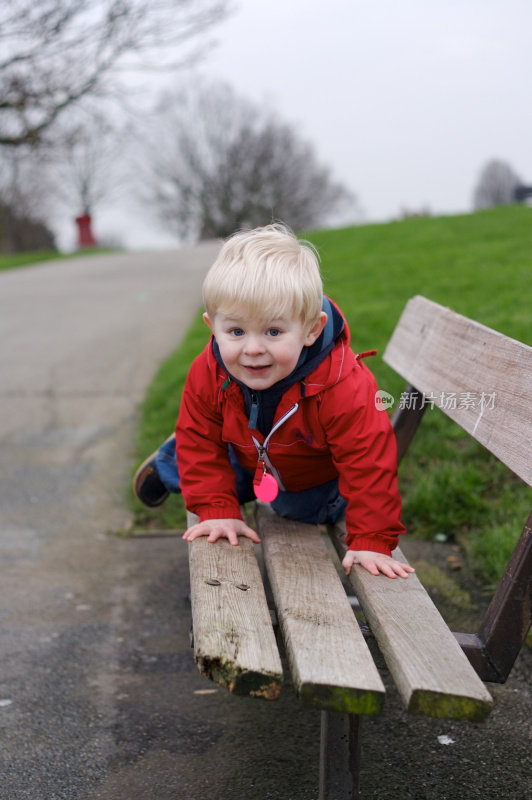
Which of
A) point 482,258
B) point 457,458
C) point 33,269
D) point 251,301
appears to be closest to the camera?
point 251,301

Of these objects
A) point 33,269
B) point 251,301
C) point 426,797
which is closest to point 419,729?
point 426,797

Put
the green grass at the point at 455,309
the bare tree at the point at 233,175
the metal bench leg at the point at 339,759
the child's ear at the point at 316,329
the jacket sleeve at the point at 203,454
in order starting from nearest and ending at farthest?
the metal bench leg at the point at 339,759 < the child's ear at the point at 316,329 < the jacket sleeve at the point at 203,454 < the green grass at the point at 455,309 < the bare tree at the point at 233,175

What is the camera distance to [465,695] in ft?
4.86

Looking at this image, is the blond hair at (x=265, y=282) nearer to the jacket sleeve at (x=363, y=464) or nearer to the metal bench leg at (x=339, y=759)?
the jacket sleeve at (x=363, y=464)

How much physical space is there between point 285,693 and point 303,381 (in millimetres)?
984

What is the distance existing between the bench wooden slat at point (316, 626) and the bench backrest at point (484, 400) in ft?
1.04

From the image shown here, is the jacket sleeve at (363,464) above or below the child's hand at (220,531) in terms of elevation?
above

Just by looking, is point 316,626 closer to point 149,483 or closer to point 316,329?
point 316,329

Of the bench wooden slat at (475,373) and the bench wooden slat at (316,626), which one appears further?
the bench wooden slat at (475,373)

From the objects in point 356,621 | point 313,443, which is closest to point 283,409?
point 313,443

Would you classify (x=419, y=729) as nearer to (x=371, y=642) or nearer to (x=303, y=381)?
(x=371, y=642)

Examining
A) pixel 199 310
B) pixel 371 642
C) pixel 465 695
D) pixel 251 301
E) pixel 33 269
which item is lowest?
pixel 33 269

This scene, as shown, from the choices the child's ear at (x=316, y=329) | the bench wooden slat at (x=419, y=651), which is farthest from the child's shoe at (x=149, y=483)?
the bench wooden slat at (x=419, y=651)

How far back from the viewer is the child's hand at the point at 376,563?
82.9 inches
